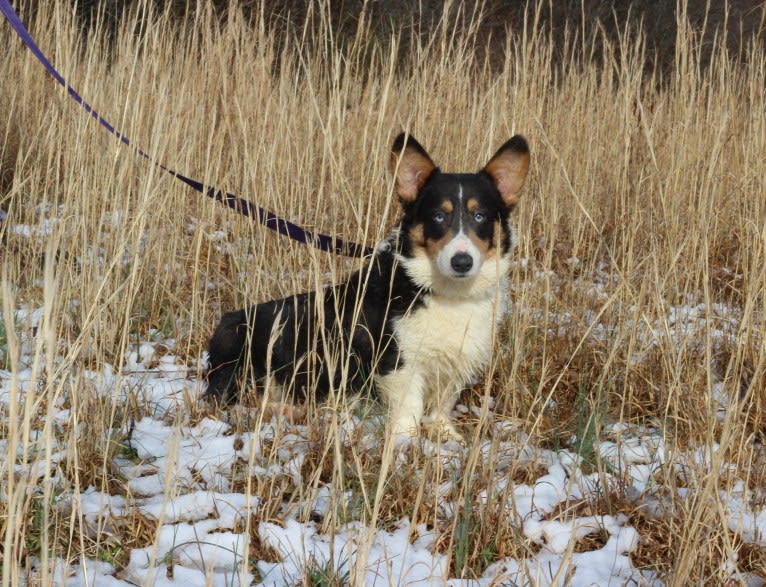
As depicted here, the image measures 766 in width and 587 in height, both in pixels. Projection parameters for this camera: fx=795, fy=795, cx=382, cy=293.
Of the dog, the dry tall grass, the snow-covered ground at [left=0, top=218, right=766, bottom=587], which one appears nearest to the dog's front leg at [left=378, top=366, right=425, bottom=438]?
the dog

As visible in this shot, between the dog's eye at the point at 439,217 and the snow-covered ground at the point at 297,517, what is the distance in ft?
2.77

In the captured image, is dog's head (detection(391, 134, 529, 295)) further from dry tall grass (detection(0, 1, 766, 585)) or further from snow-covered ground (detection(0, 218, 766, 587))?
snow-covered ground (detection(0, 218, 766, 587))

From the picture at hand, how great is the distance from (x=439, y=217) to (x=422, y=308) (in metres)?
0.37

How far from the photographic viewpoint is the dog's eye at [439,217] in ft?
10.3

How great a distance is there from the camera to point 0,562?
6.02 ft

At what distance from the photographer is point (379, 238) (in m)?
2.71

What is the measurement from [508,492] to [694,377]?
1.04m

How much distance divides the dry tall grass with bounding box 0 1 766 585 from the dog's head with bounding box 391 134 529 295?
0.62 ft

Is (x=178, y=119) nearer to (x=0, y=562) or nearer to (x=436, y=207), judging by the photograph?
(x=436, y=207)

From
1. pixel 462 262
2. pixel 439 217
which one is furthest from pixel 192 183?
pixel 462 262

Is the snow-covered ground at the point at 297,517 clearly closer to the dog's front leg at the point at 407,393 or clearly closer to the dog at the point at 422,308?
the dog's front leg at the point at 407,393

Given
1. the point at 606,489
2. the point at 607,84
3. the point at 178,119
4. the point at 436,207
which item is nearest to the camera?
the point at 606,489

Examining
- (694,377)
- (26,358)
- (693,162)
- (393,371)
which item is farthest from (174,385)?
(693,162)

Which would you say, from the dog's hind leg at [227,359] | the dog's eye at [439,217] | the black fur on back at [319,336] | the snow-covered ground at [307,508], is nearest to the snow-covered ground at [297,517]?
the snow-covered ground at [307,508]
